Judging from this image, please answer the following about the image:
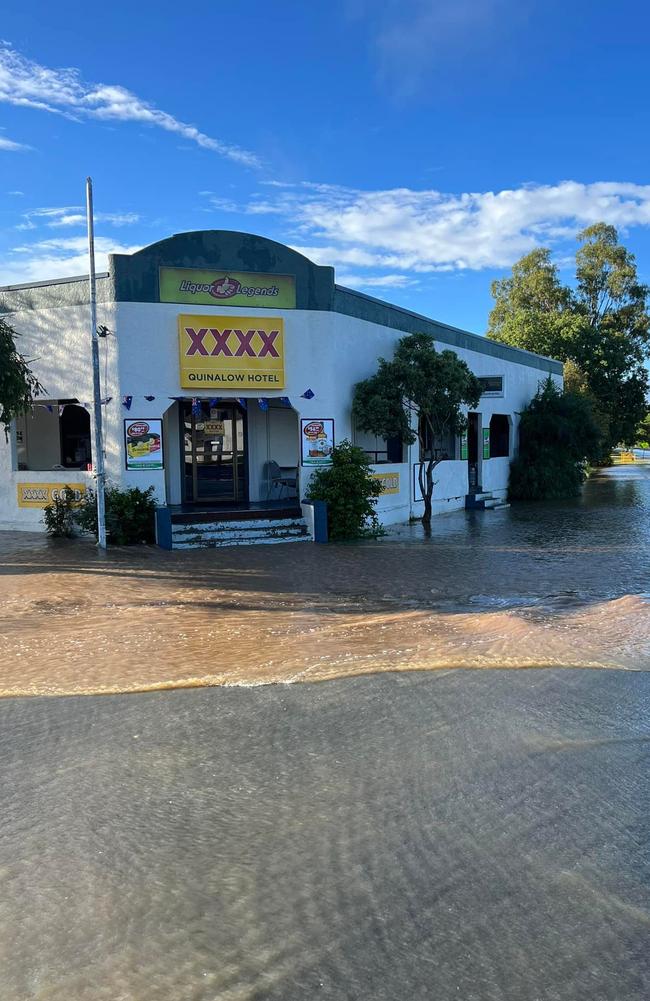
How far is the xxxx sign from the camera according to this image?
51.6ft

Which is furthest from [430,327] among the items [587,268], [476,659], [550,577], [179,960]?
[587,268]

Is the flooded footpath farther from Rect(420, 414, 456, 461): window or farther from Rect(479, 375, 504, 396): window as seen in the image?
Rect(479, 375, 504, 396): window

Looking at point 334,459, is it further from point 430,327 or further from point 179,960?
point 179,960

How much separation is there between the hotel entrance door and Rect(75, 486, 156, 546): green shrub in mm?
2809

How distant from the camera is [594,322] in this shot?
166ft

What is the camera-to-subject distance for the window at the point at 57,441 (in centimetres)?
1952

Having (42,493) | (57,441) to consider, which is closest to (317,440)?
(42,493)

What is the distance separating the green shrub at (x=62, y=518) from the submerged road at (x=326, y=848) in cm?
1017

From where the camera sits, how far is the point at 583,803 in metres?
4.27

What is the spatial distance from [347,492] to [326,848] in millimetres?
12417

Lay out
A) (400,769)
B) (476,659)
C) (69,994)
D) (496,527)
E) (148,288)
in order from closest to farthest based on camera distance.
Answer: (69,994) < (400,769) < (476,659) < (148,288) < (496,527)

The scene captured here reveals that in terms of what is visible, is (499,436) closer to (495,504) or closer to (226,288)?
(495,504)

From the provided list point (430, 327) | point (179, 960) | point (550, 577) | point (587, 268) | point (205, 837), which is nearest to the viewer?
point (179, 960)

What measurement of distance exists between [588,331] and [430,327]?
83.3 feet
